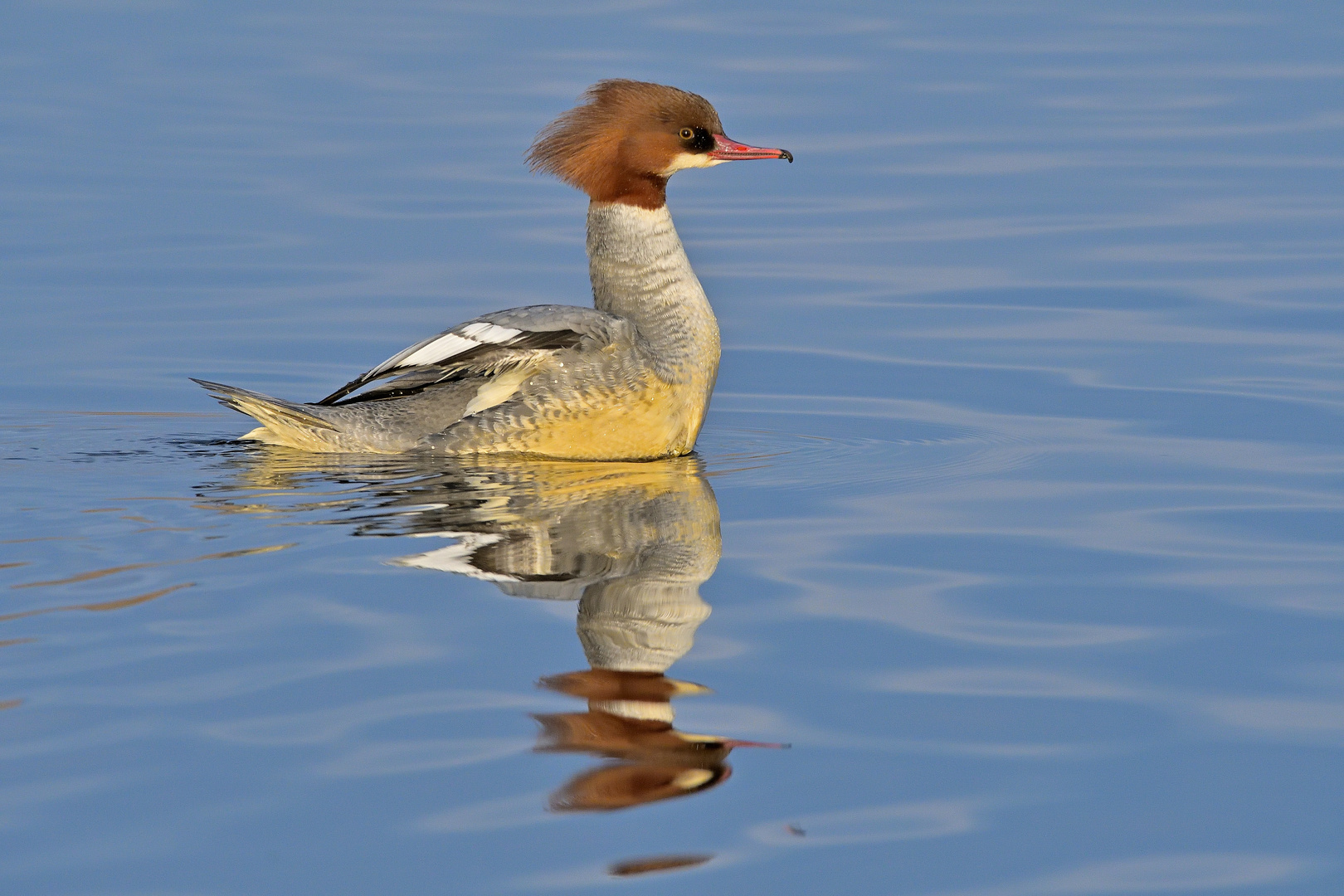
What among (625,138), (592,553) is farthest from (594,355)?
(592,553)

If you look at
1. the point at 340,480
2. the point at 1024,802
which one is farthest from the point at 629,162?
the point at 1024,802

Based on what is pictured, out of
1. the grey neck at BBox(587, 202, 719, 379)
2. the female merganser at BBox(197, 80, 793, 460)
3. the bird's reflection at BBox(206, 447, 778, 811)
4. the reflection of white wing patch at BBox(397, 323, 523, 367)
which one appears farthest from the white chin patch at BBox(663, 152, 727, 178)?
the bird's reflection at BBox(206, 447, 778, 811)

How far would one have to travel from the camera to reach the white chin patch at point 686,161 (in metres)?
9.46

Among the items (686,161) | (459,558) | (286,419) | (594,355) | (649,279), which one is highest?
(686,161)

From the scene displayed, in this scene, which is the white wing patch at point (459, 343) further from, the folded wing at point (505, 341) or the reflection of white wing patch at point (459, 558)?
the reflection of white wing patch at point (459, 558)

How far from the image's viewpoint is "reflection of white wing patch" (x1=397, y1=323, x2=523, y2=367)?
29.1 feet

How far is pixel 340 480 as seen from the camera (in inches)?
328

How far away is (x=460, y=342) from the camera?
892 cm

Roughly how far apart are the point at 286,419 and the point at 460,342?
3.08 feet

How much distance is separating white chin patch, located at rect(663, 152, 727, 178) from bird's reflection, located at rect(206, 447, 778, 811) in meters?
1.52

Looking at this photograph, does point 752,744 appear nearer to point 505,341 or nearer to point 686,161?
point 505,341

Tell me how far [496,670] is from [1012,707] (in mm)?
1544

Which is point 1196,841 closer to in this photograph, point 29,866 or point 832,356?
point 29,866

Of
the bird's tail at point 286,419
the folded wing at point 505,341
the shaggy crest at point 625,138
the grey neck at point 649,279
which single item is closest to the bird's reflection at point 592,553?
the bird's tail at point 286,419
